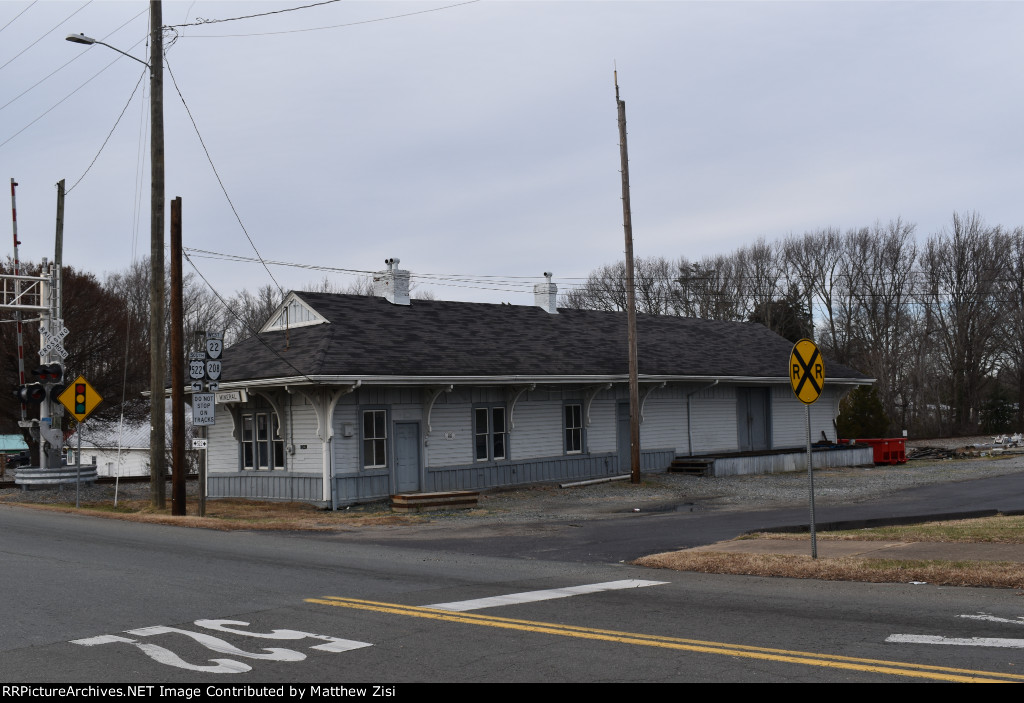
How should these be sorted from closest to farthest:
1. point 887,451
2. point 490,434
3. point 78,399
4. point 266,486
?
point 78,399 < point 266,486 < point 490,434 < point 887,451

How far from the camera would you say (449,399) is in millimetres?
25984

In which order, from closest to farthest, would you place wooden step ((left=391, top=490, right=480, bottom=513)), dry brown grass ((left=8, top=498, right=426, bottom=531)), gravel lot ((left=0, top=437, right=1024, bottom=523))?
dry brown grass ((left=8, top=498, right=426, bottom=531)), gravel lot ((left=0, top=437, right=1024, bottom=523)), wooden step ((left=391, top=490, right=480, bottom=513))

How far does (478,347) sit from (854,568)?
58.3ft

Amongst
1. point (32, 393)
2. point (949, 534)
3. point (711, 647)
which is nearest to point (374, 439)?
point (32, 393)

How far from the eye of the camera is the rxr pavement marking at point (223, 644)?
295 inches

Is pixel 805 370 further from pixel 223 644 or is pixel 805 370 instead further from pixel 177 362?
pixel 177 362

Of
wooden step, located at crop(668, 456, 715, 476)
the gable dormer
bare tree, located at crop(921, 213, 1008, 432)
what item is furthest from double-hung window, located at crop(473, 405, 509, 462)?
bare tree, located at crop(921, 213, 1008, 432)

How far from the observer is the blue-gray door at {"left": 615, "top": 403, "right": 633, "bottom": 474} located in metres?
30.7

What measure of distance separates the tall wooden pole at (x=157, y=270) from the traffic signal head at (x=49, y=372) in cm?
670

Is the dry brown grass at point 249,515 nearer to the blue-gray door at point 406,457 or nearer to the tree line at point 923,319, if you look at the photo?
the blue-gray door at point 406,457

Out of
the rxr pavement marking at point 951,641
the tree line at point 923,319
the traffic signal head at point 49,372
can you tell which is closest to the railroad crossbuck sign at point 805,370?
the rxr pavement marking at point 951,641

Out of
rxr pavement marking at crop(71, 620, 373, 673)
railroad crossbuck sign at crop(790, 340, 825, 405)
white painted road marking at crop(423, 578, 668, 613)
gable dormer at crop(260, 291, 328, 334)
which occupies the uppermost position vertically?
gable dormer at crop(260, 291, 328, 334)

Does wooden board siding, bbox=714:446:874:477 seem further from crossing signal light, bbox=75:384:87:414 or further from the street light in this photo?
crossing signal light, bbox=75:384:87:414

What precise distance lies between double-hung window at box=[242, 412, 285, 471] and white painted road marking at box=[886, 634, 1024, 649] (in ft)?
62.8
